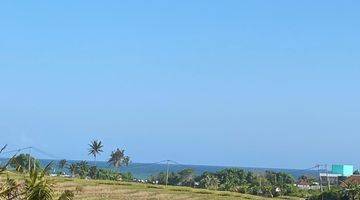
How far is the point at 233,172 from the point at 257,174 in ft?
22.0

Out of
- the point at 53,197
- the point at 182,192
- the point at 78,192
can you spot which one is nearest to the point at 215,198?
the point at 182,192

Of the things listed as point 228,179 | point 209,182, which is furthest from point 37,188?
point 228,179

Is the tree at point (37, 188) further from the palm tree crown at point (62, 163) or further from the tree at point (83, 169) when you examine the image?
the palm tree crown at point (62, 163)

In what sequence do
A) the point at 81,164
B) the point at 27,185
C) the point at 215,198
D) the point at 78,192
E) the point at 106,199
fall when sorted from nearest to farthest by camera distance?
the point at 27,185
the point at 106,199
the point at 78,192
the point at 215,198
the point at 81,164

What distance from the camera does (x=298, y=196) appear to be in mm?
103062

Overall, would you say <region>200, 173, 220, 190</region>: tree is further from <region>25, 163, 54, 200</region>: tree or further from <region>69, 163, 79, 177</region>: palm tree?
<region>25, 163, 54, 200</region>: tree

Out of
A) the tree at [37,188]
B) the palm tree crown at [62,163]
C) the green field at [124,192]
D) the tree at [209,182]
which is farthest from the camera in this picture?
the palm tree crown at [62,163]

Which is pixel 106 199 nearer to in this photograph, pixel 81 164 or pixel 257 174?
pixel 81 164

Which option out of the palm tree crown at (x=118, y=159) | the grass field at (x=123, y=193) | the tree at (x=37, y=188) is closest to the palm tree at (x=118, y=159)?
the palm tree crown at (x=118, y=159)

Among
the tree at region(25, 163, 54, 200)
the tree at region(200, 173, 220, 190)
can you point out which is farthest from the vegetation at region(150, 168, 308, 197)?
the tree at region(25, 163, 54, 200)

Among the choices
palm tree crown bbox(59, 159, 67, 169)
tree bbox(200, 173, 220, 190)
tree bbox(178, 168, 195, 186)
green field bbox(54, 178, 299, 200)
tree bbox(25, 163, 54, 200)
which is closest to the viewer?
tree bbox(25, 163, 54, 200)

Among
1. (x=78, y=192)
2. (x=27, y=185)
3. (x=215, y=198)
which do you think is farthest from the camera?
(x=215, y=198)

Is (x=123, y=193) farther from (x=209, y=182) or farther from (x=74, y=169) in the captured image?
(x=74, y=169)

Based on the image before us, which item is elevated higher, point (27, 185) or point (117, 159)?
point (117, 159)
